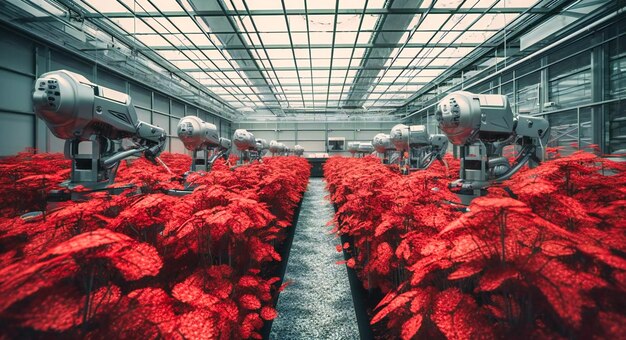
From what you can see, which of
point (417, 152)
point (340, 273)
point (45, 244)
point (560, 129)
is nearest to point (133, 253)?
point (45, 244)

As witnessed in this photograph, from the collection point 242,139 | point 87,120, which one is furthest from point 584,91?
point 87,120

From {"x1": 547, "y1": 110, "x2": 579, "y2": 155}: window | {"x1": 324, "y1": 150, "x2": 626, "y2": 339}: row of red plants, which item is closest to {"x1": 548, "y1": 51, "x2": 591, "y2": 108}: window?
{"x1": 547, "y1": 110, "x2": 579, "y2": 155}: window

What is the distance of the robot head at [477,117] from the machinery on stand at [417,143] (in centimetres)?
191

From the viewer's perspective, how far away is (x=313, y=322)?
192 centimetres

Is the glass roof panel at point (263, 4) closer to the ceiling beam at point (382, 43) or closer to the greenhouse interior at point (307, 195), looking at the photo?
the greenhouse interior at point (307, 195)

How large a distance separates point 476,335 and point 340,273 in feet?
6.51

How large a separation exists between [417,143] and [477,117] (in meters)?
2.46

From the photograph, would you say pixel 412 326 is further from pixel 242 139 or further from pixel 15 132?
pixel 15 132

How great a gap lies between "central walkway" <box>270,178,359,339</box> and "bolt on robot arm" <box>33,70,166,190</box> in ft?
6.81

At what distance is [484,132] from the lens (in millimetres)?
2322

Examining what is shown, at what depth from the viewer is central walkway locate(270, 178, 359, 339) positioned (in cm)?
182

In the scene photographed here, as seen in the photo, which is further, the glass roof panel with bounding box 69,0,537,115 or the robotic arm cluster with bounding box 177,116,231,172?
the glass roof panel with bounding box 69,0,537,115

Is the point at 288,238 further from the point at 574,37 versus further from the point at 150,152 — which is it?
the point at 574,37

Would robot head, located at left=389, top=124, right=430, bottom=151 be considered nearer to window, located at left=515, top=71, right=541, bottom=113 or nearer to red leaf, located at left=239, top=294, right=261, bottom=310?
red leaf, located at left=239, top=294, right=261, bottom=310
